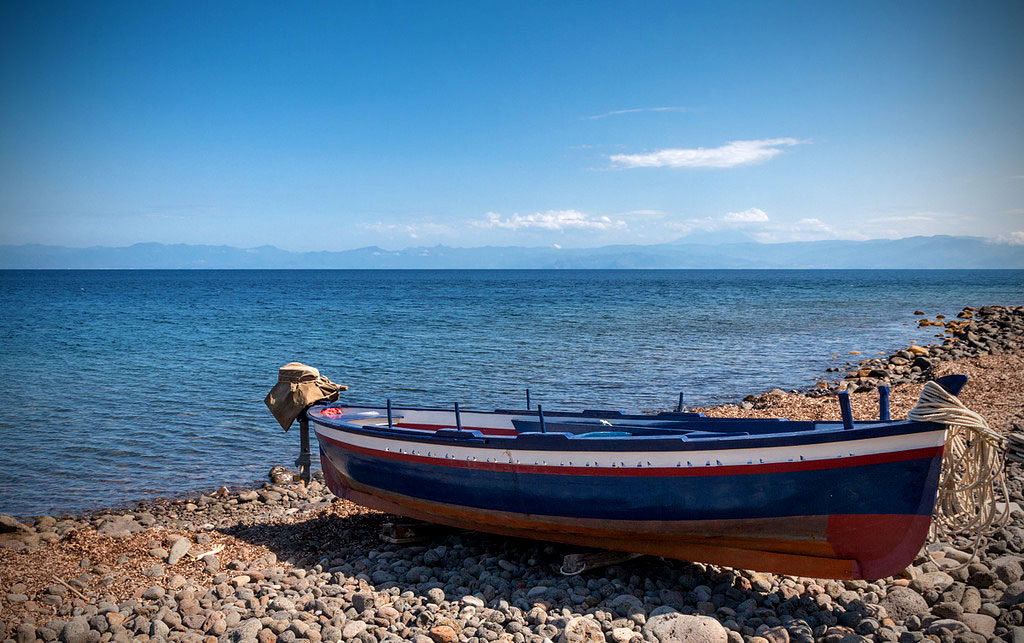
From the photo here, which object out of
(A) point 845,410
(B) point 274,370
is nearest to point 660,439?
(A) point 845,410

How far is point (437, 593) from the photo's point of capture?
277 inches

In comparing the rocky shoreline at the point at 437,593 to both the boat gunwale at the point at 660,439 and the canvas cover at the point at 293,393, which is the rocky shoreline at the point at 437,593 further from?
the canvas cover at the point at 293,393

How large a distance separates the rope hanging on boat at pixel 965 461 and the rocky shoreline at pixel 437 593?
2.59 feet

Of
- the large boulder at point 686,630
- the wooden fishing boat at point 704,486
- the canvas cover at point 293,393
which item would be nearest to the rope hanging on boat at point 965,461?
the wooden fishing boat at point 704,486

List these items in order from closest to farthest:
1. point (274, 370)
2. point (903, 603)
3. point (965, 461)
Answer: point (965, 461) < point (903, 603) < point (274, 370)

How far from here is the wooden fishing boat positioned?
6301 millimetres

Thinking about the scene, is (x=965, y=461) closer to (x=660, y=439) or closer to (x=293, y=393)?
(x=660, y=439)

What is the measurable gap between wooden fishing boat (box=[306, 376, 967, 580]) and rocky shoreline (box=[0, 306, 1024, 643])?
0.40 meters

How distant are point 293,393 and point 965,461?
326 inches

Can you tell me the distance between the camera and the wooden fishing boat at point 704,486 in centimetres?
630

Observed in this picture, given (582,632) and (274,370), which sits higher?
(582,632)

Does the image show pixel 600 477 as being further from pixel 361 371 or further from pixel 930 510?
pixel 361 371

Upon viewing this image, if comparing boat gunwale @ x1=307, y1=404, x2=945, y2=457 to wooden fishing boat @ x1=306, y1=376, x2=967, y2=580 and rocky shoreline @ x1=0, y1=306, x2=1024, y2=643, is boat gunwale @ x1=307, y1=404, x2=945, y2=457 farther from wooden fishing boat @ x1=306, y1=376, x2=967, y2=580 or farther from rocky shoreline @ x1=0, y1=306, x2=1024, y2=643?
rocky shoreline @ x1=0, y1=306, x2=1024, y2=643

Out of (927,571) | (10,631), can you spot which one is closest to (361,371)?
(10,631)
